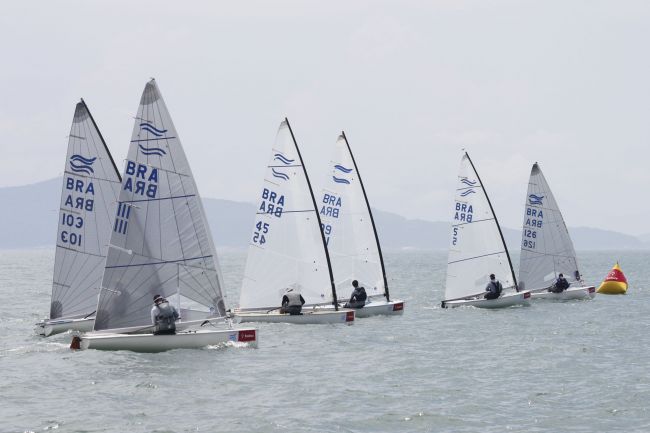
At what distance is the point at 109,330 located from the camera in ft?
85.0

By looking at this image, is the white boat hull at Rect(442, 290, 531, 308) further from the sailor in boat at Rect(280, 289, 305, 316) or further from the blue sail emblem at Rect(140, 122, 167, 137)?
the blue sail emblem at Rect(140, 122, 167, 137)

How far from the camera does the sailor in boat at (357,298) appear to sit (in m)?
37.9

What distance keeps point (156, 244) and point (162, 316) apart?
2312 millimetres

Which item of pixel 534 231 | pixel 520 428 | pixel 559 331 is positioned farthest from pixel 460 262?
pixel 520 428

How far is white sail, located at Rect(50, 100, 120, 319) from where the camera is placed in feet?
100.0

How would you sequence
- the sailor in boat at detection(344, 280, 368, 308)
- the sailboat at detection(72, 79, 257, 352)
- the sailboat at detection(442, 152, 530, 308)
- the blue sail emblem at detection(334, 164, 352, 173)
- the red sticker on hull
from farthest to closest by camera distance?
the sailboat at detection(442, 152, 530, 308) < the blue sail emblem at detection(334, 164, 352, 173) < the sailor in boat at detection(344, 280, 368, 308) < the red sticker on hull < the sailboat at detection(72, 79, 257, 352)

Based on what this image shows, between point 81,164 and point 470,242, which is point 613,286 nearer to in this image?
point 470,242

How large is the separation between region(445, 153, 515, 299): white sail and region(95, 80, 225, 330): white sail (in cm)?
1966

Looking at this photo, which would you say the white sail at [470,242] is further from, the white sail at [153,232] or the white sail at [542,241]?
the white sail at [153,232]

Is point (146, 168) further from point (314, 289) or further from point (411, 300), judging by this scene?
point (411, 300)

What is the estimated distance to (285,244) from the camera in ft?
119

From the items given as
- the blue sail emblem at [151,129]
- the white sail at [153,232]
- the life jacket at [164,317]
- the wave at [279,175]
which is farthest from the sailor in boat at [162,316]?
the wave at [279,175]

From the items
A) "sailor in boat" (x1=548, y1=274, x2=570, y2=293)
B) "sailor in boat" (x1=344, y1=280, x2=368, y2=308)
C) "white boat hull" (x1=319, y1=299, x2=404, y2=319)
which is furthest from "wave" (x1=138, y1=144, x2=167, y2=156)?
"sailor in boat" (x1=548, y1=274, x2=570, y2=293)

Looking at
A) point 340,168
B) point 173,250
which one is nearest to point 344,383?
point 173,250
